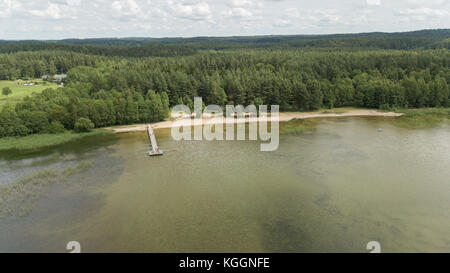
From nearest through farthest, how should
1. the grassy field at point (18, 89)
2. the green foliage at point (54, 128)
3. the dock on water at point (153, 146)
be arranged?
the dock on water at point (153, 146) → the green foliage at point (54, 128) → the grassy field at point (18, 89)

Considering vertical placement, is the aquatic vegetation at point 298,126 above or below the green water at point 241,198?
above

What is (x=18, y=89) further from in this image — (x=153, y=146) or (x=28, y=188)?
(x=28, y=188)

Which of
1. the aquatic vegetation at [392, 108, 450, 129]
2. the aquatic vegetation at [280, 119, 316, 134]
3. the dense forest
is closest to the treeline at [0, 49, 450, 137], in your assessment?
the dense forest

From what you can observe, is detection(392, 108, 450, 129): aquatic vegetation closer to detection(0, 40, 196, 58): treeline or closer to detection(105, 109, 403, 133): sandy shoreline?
detection(105, 109, 403, 133): sandy shoreline

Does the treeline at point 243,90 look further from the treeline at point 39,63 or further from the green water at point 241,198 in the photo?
the treeline at point 39,63

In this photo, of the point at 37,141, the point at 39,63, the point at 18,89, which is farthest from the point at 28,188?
the point at 39,63
